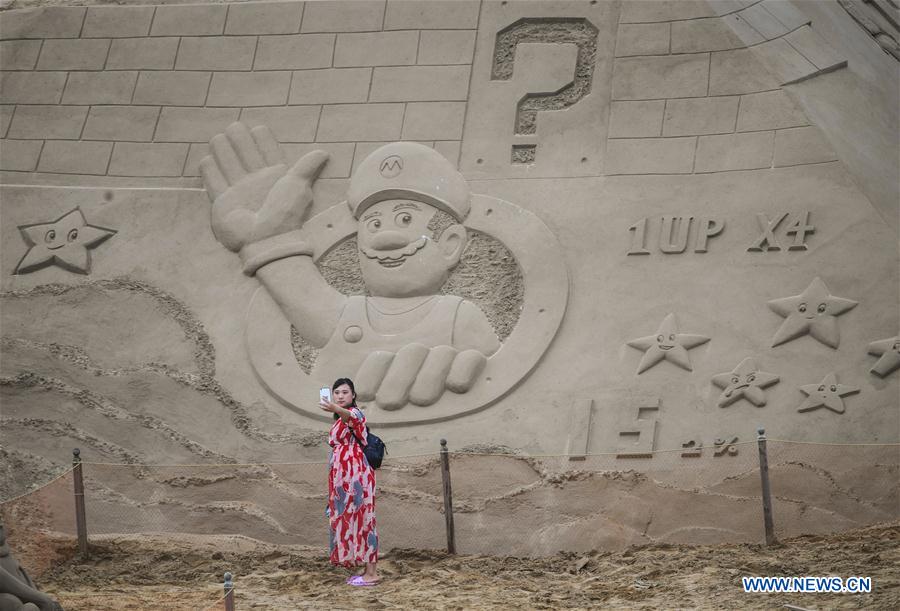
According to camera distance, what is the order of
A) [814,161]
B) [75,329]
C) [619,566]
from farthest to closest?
1. [75,329]
2. [814,161]
3. [619,566]

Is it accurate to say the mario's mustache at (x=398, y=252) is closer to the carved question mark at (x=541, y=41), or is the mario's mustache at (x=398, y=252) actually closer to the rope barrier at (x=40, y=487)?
the carved question mark at (x=541, y=41)

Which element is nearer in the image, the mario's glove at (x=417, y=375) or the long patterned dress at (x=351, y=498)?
the long patterned dress at (x=351, y=498)

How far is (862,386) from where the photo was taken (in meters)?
10.5

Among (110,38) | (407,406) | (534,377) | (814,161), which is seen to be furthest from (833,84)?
(110,38)

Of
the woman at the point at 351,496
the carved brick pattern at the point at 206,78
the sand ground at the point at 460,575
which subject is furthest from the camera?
the carved brick pattern at the point at 206,78

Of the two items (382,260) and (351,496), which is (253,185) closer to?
(382,260)

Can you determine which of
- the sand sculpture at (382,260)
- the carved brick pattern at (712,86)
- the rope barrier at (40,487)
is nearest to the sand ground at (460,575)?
the rope barrier at (40,487)

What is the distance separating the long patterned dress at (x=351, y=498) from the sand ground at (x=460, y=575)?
9.5 inches

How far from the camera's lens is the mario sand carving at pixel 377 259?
11203 mm

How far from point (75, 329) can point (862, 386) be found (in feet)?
19.8

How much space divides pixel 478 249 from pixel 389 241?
0.69 meters

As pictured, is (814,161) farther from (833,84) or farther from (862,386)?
(862,386)

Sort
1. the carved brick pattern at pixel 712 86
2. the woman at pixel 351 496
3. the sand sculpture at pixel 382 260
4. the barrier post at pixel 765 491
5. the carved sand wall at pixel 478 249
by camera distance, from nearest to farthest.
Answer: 1. the woman at pixel 351 496
2. the barrier post at pixel 765 491
3. the carved sand wall at pixel 478 249
4. the sand sculpture at pixel 382 260
5. the carved brick pattern at pixel 712 86

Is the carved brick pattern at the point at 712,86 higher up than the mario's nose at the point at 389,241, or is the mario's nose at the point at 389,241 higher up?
the carved brick pattern at the point at 712,86
